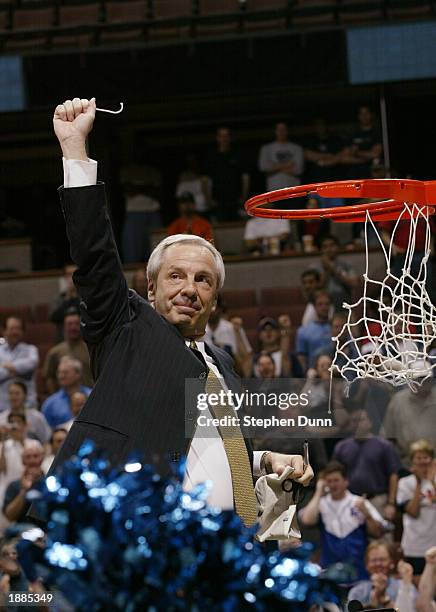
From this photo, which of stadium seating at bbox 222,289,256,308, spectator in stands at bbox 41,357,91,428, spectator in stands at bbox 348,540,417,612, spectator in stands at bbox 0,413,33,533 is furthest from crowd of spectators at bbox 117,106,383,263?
spectator in stands at bbox 348,540,417,612

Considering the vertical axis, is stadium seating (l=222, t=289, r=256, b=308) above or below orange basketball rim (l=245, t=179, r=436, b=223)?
below

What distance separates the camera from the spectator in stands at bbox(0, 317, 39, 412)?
834 centimetres

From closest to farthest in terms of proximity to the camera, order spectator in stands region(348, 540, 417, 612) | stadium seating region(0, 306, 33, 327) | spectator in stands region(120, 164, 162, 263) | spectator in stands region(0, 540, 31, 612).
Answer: spectator in stands region(0, 540, 31, 612) < spectator in stands region(348, 540, 417, 612) < stadium seating region(0, 306, 33, 327) < spectator in stands region(120, 164, 162, 263)

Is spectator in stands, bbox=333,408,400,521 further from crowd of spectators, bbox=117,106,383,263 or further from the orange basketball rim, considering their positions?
crowd of spectators, bbox=117,106,383,263

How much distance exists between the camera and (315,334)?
808 centimetres

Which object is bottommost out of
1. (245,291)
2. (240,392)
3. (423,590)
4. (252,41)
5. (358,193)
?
(423,590)

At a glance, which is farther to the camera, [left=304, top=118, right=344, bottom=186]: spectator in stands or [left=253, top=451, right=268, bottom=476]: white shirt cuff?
[left=304, top=118, right=344, bottom=186]: spectator in stands

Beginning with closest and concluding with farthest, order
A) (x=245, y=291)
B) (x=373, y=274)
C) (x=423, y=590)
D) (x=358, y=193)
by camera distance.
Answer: (x=358, y=193) < (x=423, y=590) < (x=373, y=274) < (x=245, y=291)

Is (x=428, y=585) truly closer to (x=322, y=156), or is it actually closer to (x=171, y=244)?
(x=171, y=244)

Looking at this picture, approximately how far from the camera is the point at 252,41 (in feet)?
36.7

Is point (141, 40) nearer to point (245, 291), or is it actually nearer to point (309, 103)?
point (309, 103)

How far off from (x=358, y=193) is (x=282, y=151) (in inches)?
289

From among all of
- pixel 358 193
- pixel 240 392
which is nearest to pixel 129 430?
pixel 240 392

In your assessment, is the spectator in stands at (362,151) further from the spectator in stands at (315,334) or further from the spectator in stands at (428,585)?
the spectator in stands at (428,585)
